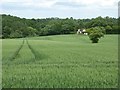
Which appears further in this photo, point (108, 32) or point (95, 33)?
point (108, 32)

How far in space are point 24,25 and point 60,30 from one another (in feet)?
39.5

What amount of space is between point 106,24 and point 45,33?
68.0ft

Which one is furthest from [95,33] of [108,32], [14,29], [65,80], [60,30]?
[65,80]

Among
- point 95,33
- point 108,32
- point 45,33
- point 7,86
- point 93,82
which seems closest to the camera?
point 7,86

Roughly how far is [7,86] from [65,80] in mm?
2320

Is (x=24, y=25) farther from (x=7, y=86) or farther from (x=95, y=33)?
(x=7, y=86)

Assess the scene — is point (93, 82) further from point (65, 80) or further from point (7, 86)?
point (7, 86)

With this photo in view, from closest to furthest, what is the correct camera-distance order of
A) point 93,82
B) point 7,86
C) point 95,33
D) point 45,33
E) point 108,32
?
point 7,86, point 93,82, point 95,33, point 108,32, point 45,33

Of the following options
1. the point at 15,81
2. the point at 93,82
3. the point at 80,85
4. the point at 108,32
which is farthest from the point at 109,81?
the point at 108,32

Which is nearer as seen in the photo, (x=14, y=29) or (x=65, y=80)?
(x=65, y=80)

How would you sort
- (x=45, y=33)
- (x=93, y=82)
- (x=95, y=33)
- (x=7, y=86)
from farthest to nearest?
(x=45, y=33) → (x=95, y=33) → (x=93, y=82) → (x=7, y=86)

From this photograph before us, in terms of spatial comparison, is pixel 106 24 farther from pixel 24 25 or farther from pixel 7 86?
pixel 7 86

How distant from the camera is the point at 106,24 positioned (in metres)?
88.9

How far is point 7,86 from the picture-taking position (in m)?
10.3
